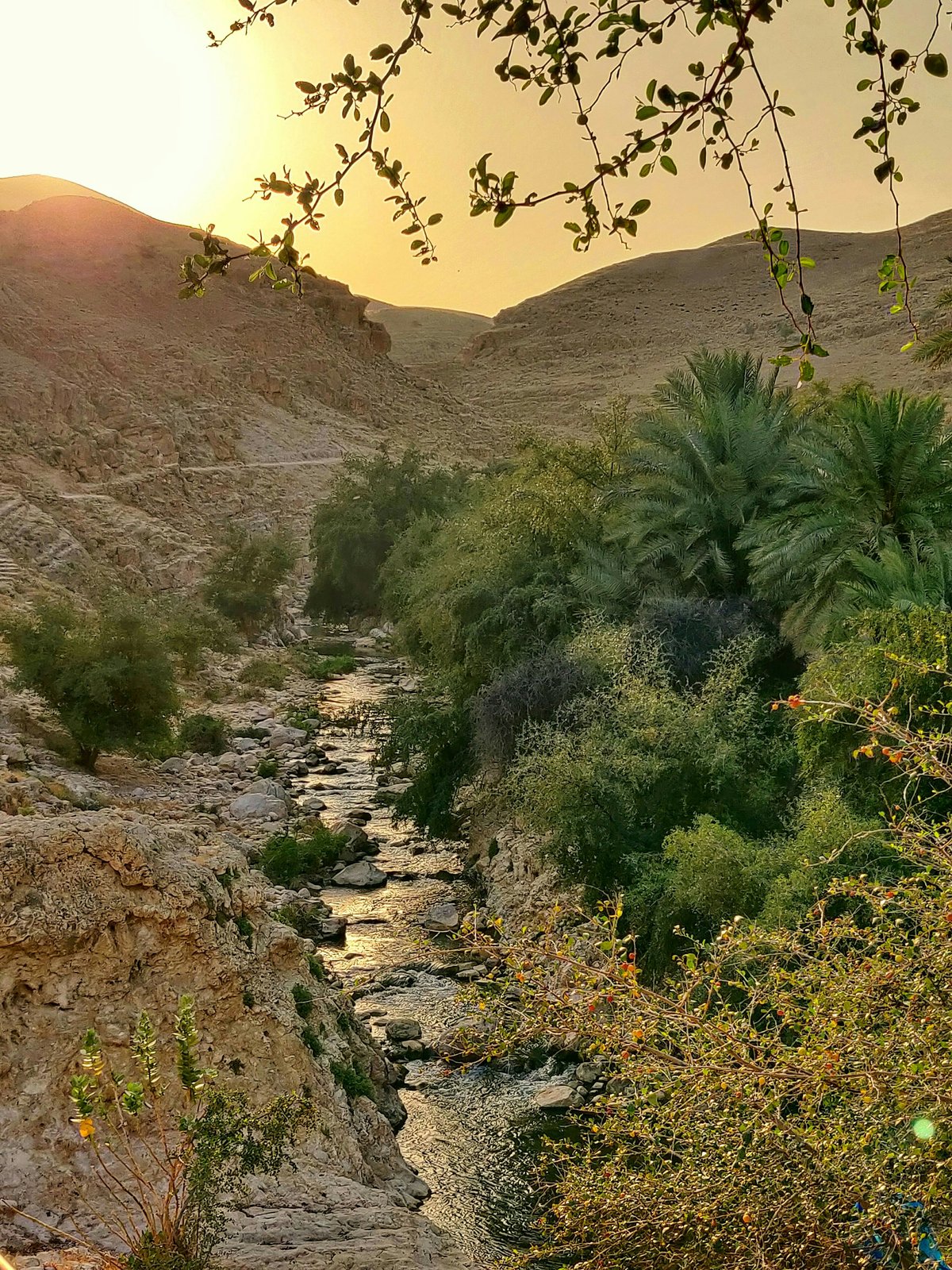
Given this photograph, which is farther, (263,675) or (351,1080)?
(263,675)

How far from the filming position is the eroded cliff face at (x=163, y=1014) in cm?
545

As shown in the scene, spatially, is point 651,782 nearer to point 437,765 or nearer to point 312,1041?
point 312,1041

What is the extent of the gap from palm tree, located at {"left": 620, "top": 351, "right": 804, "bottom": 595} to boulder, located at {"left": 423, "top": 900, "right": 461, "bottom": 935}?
17.9ft

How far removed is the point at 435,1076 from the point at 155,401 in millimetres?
47148

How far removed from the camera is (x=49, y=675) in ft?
59.5

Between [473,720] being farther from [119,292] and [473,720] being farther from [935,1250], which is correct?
[119,292]

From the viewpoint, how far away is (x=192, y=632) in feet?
77.7

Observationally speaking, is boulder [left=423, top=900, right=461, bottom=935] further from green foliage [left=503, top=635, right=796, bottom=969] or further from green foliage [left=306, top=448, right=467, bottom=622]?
green foliage [left=306, top=448, right=467, bottom=622]

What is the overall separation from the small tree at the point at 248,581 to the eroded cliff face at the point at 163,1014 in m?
25.4

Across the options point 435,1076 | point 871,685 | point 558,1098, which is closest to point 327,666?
point 435,1076

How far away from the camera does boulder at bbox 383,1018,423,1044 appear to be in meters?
10.7

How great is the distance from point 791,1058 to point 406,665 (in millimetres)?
24918

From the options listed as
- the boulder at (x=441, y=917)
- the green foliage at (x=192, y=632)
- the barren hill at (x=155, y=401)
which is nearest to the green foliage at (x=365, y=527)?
the barren hill at (x=155, y=401)

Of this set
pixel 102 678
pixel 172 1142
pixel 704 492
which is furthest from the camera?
pixel 102 678
